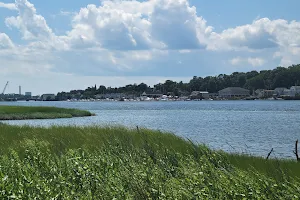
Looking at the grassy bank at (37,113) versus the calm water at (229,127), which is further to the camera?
the grassy bank at (37,113)

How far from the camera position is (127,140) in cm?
1738

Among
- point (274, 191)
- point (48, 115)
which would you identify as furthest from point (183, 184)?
point (48, 115)

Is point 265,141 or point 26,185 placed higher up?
point 26,185

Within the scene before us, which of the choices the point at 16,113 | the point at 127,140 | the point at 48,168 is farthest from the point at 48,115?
the point at 48,168

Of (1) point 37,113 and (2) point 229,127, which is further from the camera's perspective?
(1) point 37,113

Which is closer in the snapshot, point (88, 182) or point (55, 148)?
point (88, 182)

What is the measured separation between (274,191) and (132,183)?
2.86 meters

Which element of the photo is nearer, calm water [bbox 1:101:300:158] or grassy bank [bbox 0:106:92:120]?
calm water [bbox 1:101:300:158]

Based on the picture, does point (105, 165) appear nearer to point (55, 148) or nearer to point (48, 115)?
point (55, 148)

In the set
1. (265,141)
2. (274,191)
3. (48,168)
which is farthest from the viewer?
(265,141)

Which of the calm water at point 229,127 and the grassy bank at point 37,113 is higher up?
the grassy bank at point 37,113

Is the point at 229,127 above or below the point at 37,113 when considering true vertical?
below

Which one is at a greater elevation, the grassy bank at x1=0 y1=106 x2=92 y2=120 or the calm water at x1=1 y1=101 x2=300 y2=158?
the grassy bank at x1=0 y1=106 x2=92 y2=120

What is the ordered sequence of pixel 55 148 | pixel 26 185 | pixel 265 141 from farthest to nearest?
pixel 265 141 < pixel 55 148 < pixel 26 185
